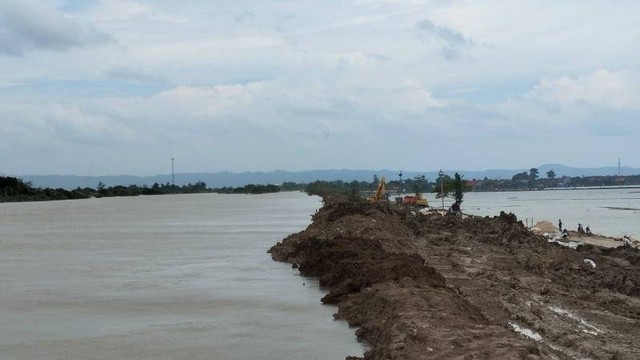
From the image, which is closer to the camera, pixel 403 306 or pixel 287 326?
pixel 403 306

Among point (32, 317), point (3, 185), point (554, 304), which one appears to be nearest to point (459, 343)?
point (554, 304)

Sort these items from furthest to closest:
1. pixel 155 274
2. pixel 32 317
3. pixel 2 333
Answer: pixel 155 274 → pixel 32 317 → pixel 2 333

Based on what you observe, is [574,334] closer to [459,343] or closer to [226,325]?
[459,343]

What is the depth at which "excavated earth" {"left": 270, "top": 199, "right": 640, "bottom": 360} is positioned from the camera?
10578 millimetres

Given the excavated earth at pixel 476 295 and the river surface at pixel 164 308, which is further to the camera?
the river surface at pixel 164 308

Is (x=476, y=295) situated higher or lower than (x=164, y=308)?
higher

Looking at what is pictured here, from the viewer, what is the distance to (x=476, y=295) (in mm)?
16422

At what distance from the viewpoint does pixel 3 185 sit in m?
137

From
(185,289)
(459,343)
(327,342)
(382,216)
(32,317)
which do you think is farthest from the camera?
(382,216)

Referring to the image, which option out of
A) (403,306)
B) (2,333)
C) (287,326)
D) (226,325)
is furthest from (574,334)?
(2,333)

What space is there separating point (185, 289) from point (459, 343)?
35.3ft

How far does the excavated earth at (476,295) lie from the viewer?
34.7 ft

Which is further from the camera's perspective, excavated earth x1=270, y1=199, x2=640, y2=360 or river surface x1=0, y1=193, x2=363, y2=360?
river surface x1=0, y1=193, x2=363, y2=360

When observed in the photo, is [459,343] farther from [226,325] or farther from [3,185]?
[3,185]
